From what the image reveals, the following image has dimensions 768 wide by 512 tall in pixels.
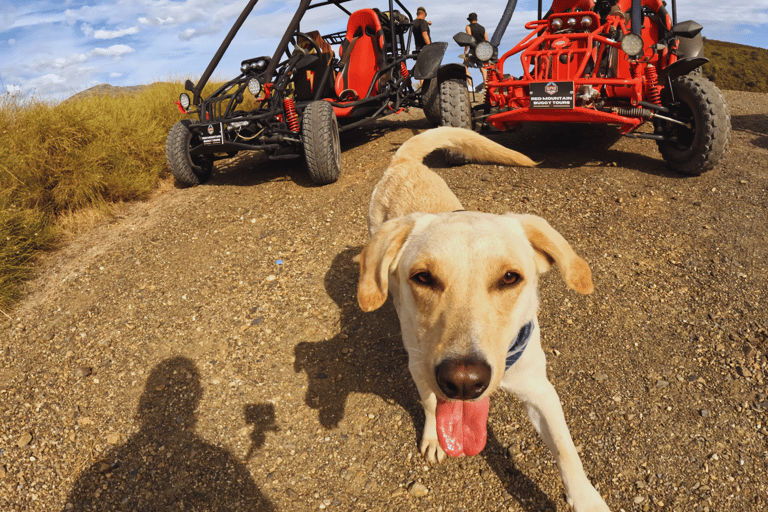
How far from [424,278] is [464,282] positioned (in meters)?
0.17

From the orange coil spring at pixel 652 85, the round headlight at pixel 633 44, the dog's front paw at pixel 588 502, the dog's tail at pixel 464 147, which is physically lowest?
the dog's front paw at pixel 588 502

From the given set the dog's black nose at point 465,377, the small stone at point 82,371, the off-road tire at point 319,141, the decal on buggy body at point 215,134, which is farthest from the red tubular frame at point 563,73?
the small stone at point 82,371

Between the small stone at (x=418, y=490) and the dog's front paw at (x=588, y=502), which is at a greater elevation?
the dog's front paw at (x=588, y=502)

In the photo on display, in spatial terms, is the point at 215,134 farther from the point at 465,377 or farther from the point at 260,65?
the point at 465,377

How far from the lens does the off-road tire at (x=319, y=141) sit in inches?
217

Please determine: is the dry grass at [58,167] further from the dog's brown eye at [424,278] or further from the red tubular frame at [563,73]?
the red tubular frame at [563,73]

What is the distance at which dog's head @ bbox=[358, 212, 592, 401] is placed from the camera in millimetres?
1435

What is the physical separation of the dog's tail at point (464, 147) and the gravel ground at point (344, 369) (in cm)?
119

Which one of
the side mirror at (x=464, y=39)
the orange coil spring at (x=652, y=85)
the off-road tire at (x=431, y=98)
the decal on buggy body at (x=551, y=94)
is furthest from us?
the off-road tire at (x=431, y=98)

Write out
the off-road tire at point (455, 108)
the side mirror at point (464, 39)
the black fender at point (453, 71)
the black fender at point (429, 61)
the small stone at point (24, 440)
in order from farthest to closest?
1. the black fender at point (429, 61)
2. the black fender at point (453, 71)
3. the off-road tire at point (455, 108)
4. the side mirror at point (464, 39)
5. the small stone at point (24, 440)

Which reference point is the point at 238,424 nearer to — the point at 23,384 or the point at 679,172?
the point at 23,384

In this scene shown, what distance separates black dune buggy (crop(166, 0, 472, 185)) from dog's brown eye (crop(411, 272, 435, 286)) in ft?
13.5

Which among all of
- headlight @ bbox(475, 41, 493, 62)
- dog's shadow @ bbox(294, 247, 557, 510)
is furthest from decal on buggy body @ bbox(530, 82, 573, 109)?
dog's shadow @ bbox(294, 247, 557, 510)

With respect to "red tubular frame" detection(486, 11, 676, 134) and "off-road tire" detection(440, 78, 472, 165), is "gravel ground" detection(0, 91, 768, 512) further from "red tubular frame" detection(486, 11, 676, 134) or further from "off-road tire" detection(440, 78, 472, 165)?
"off-road tire" detection(440, 78, 472, 165)
